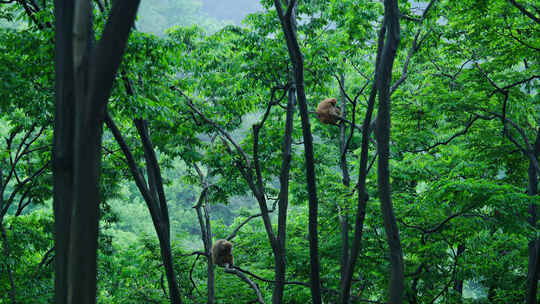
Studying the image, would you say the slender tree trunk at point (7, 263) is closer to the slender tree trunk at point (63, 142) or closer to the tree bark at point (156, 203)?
the tree bark at point (156, 203)

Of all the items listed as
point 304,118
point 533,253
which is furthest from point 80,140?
point 533,253

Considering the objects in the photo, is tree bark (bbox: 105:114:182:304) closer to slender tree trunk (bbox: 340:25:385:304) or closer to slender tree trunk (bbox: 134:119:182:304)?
slender tree trunk (bbox: 134:119:182:304)

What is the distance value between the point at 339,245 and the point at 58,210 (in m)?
6.90

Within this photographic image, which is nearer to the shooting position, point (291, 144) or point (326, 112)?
point (326, 112)

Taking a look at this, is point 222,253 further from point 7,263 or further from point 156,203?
point 7,263

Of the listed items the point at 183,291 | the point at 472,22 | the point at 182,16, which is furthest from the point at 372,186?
the point at 182,16

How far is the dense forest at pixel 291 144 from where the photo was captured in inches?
99.0

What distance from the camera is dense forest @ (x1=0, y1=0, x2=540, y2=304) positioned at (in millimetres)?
2514

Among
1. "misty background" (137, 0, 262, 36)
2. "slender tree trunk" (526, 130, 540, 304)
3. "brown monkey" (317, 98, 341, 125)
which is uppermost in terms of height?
"misty background" (137, 0, 262, 36)

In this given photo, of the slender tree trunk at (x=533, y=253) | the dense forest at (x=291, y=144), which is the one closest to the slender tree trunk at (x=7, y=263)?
the dense forest at (x=291, y=144)

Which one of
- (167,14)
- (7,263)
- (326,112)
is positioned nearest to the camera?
(326,112)

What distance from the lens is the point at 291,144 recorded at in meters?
6.39

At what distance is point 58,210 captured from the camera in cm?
244

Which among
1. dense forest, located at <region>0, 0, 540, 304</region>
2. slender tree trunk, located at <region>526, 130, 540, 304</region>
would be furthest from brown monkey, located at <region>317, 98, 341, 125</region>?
slender tree trunk, located at <region>526, 130, 540, 304</region>
